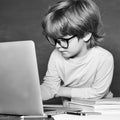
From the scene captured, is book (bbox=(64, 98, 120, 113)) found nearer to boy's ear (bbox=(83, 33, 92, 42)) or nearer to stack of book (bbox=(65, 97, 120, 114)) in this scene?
stack of book (bbox=(65, 97, 120, 114))

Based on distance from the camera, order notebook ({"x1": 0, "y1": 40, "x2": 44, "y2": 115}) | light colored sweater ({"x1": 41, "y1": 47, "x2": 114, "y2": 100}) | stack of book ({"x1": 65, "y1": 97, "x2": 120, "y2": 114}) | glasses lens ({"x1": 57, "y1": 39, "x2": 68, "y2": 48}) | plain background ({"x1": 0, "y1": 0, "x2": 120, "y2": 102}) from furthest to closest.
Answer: plain background ({"x1": 0, "y1": 0, "x2": 120, "y2": 102}) < light colored sweater ({"x1": 41, "y1": 47, "x2": 114, "y2": 100}) < glasses lens ({"x1": 57, "y1": 39, "x2": 68, "y2": 48}) < stack of book ({"x1": 65, "y1": 97, "x2": 120, "y2": 114}) < notebook ({"x1": 0, "y1": 40, "x2": 44, "y2": 115})

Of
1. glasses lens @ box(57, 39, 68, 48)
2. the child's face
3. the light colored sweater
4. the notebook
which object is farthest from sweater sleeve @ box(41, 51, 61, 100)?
the notebook

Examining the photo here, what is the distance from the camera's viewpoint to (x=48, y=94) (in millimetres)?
1702

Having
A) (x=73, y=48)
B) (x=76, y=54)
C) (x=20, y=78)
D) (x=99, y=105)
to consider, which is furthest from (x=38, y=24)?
(x=20, y=78)

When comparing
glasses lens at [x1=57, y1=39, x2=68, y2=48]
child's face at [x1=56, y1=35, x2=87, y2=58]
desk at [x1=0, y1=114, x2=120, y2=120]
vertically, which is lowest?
desk at [x1=0, y1=114, x2=120, y2=120]

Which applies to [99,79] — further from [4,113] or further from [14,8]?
[14,8]

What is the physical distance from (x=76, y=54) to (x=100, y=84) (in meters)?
0.24

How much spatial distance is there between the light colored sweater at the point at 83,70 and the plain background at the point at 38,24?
778 mm

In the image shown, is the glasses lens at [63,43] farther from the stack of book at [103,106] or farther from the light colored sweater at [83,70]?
the stack of book at [103,106]

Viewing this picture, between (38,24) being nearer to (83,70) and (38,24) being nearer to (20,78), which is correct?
(83,70)

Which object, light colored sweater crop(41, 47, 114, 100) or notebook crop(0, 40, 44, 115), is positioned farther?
light colored sweater crop(41, 47, 114, 100)

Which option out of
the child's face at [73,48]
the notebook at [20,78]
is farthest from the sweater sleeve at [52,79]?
the notebook at [20,78]

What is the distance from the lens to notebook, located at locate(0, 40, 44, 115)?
0.93 m

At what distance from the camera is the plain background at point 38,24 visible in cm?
263
